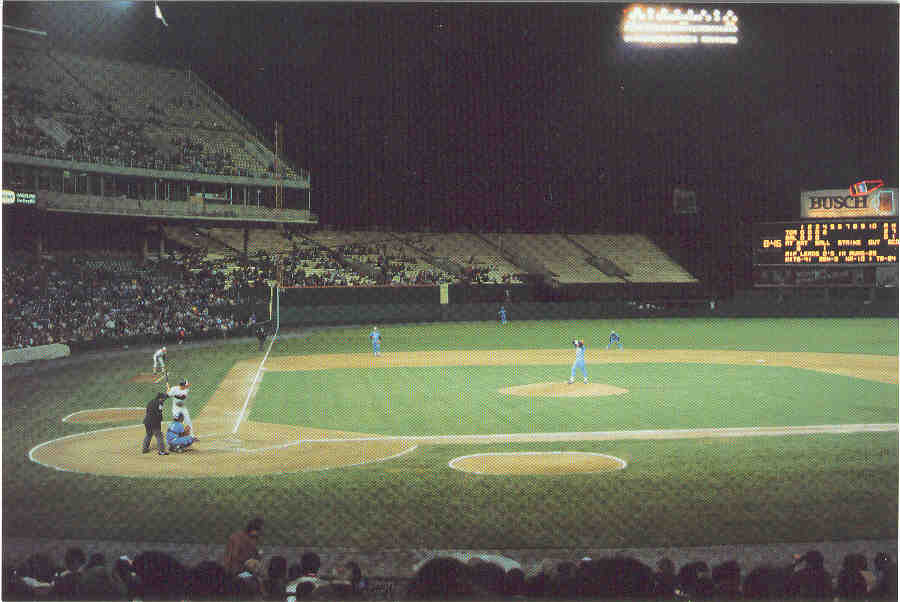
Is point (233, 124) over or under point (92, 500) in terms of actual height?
over

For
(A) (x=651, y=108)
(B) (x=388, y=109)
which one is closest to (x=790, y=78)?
(A) (x=651, y=108)

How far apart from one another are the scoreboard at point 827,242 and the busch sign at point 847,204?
1767 mm

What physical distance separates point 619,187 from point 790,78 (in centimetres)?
1793

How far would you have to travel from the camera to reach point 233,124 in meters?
61.9

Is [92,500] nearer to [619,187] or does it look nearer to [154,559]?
[154,559]

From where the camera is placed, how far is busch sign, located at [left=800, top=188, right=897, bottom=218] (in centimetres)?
4434

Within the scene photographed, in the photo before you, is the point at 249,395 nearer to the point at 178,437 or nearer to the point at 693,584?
the point at 178,437

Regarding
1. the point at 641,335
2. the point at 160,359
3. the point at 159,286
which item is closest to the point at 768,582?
the point at 160,359

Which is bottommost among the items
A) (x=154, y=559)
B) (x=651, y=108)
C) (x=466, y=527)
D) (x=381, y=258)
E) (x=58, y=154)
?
(x=466, y=527)

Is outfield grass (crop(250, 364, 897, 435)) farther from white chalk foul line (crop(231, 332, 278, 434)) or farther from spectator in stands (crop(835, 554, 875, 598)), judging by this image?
spectator in stands (crop(835, 554, 875, 598))

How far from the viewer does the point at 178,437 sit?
1465 cm

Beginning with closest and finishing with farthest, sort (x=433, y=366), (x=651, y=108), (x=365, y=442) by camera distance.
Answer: (x=365, y=442), (x=433, y=366), (x=651, y=108)

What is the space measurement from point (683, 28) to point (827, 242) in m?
24.3

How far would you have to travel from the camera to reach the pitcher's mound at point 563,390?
72.1ft
